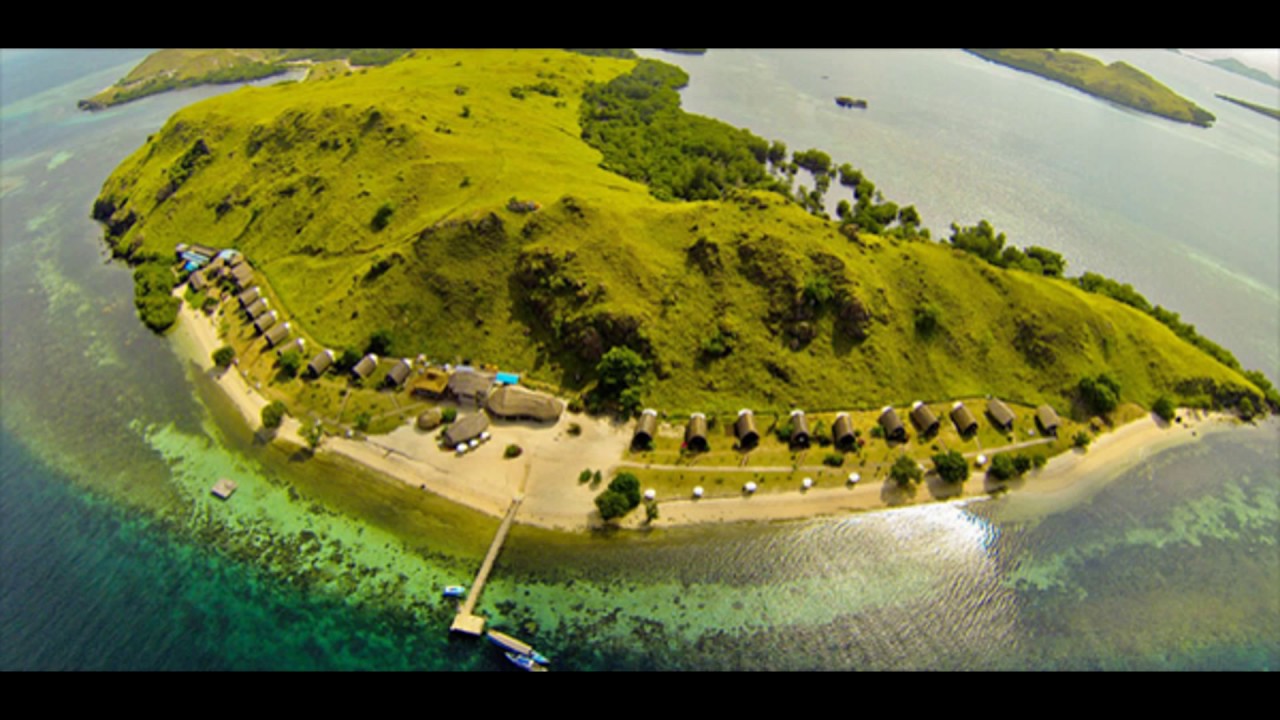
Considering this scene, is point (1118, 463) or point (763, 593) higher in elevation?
point (1118, 463)

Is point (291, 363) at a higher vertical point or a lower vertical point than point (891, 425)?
lower

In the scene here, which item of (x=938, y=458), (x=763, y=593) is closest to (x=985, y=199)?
(x=938, y=458)

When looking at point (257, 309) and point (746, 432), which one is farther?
point (257, 309)

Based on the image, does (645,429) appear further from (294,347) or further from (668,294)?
(294,347)

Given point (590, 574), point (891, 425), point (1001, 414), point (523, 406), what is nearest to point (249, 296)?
point (523, 406)

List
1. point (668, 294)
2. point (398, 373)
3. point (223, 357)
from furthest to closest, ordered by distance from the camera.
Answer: point (668, 294) < point (223, 357) < point (398, 373)

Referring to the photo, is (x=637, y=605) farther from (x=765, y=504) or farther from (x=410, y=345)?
(x=410, y=345)

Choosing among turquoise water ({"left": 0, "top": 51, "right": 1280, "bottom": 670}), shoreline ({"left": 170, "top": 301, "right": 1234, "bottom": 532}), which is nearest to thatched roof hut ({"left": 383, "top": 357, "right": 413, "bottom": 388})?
shoreline ({"left": 170, "top": 301, "right": 1234, "bottom": 532})

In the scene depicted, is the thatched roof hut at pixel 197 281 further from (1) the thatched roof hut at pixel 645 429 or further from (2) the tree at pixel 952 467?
(2) the tree at pixel 952 467
